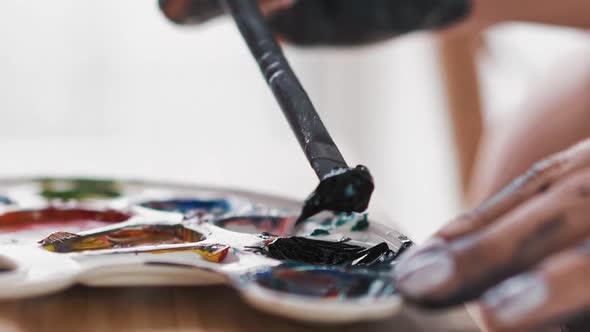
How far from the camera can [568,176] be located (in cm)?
31

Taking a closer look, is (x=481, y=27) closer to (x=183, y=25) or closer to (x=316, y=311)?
(x=183, y=25)

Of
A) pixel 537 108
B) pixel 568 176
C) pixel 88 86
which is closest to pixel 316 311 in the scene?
pixel 568 176

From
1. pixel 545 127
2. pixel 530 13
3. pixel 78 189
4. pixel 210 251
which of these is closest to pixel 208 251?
pixel 210 251

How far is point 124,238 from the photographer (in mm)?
388

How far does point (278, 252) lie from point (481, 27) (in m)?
0.58

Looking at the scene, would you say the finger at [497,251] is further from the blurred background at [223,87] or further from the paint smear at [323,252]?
the blurred background at [223,87]

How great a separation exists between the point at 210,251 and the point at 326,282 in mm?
67

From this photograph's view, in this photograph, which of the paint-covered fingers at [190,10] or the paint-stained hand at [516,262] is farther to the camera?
the paint-covered fingers at [190,10]

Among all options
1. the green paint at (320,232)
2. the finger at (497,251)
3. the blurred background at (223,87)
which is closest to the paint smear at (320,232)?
the green paint at (320,232)

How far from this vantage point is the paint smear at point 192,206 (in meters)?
0.46

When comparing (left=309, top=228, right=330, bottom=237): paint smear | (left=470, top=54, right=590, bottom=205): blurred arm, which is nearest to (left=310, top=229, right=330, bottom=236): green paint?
(left=309, top=228, right=330, bottom=237): paint smear

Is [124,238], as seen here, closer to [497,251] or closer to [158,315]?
[158,315]

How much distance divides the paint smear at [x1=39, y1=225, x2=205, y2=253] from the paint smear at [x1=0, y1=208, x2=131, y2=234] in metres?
0.05

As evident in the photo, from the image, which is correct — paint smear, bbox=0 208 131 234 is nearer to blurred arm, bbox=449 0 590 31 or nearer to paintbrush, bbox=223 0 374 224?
paintbrush, bbox=223 0 374 224
